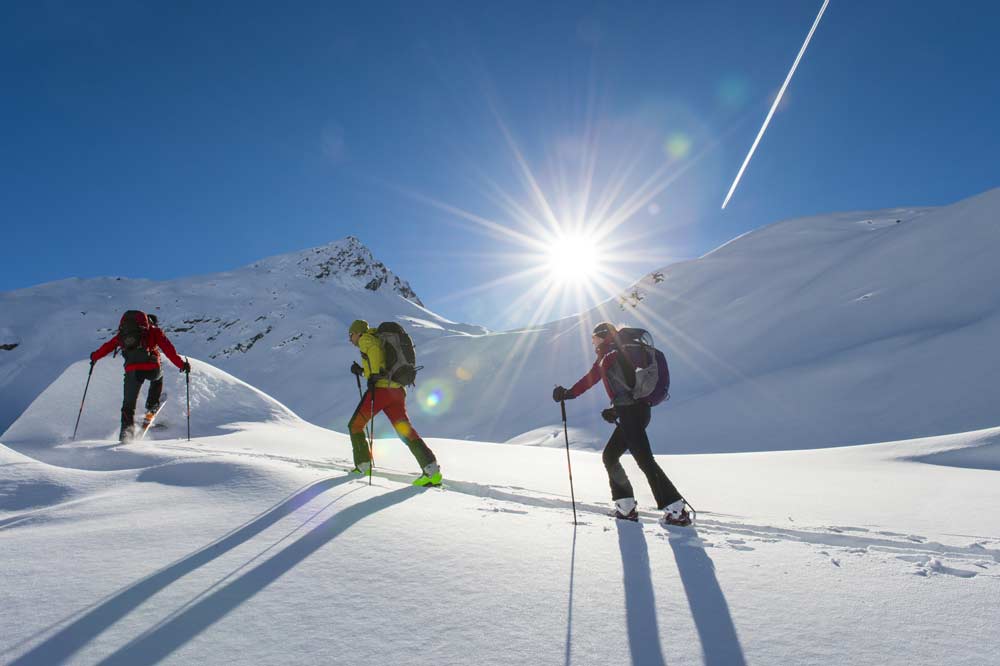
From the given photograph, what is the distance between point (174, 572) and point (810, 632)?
112 inches

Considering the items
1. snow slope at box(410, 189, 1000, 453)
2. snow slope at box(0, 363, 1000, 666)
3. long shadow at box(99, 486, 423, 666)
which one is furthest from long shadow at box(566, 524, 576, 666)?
snow slope at box(410, 189, 1000, 453)

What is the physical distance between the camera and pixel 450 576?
244 centimetres

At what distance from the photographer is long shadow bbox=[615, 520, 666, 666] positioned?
6.08 ft

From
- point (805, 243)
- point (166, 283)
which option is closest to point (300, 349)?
point (166, 283)

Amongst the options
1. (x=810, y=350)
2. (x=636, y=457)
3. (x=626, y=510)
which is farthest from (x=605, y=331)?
(x=810, y=350)

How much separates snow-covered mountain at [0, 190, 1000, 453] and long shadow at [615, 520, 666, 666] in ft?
43.4

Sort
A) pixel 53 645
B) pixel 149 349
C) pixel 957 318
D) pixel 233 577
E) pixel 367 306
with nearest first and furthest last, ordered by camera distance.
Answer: pixel 53 645 → pixel 233 577 → pixel 149 349 → pixel 957 318 → pixel 367 306

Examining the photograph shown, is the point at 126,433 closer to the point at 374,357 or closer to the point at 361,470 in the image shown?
the point at 361,470

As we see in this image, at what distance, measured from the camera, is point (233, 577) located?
2324 mm

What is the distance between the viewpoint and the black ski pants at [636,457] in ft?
13.1

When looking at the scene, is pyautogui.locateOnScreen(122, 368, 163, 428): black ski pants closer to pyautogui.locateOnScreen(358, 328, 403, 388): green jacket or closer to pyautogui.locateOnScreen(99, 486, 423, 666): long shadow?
pyautogui.locateOnScreen(358, 328, 403, 388): green jacket

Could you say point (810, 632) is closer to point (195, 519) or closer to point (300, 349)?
point (195, 519)

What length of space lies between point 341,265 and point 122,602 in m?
128

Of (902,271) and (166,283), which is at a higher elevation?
(166,283)
